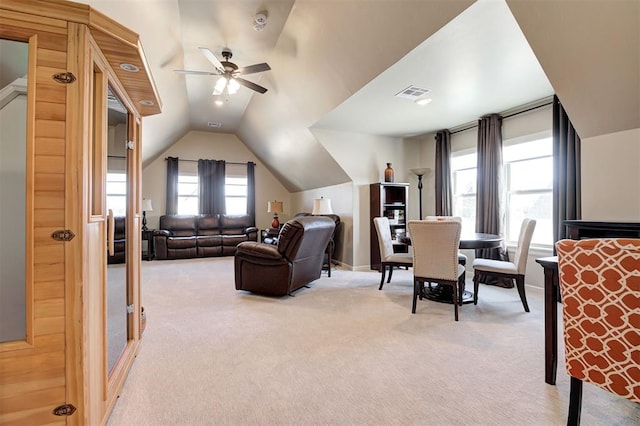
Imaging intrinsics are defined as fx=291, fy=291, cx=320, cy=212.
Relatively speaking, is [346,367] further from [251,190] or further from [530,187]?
[251,190]

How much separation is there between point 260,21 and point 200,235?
5202 mm

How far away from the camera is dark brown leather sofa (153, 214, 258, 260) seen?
6.32 m

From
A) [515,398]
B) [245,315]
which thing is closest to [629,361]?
[515,398]

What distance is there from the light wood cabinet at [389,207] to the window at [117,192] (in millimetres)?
3927

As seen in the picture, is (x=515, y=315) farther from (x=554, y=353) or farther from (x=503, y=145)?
(x=503, y=145)

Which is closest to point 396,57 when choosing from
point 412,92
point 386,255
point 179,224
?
point 412,92

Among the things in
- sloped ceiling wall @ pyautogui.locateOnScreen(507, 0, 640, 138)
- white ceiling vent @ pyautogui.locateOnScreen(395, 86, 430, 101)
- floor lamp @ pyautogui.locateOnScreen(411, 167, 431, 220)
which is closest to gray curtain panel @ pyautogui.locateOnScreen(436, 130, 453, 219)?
floor lamp @ pyautogui.locateOnScreen(411, 167, 431, 220)

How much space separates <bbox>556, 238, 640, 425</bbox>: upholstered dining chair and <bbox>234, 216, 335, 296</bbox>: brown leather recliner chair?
246cm

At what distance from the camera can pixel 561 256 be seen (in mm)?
1318

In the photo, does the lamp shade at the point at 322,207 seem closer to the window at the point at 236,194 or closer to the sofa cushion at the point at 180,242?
the sofa cushion at the point at 180,242

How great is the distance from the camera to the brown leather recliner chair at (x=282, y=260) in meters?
3.39

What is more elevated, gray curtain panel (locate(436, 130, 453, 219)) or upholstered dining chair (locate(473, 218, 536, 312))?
gray curtain panel (locate(436, 130, 453, 219))

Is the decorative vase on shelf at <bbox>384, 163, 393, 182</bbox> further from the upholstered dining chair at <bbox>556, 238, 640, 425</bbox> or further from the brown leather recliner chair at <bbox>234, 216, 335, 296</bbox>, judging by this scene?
the upholstered dining chair at <bbox>556, 238, 640, 425</bbox>

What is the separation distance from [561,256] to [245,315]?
2598 millimetres
